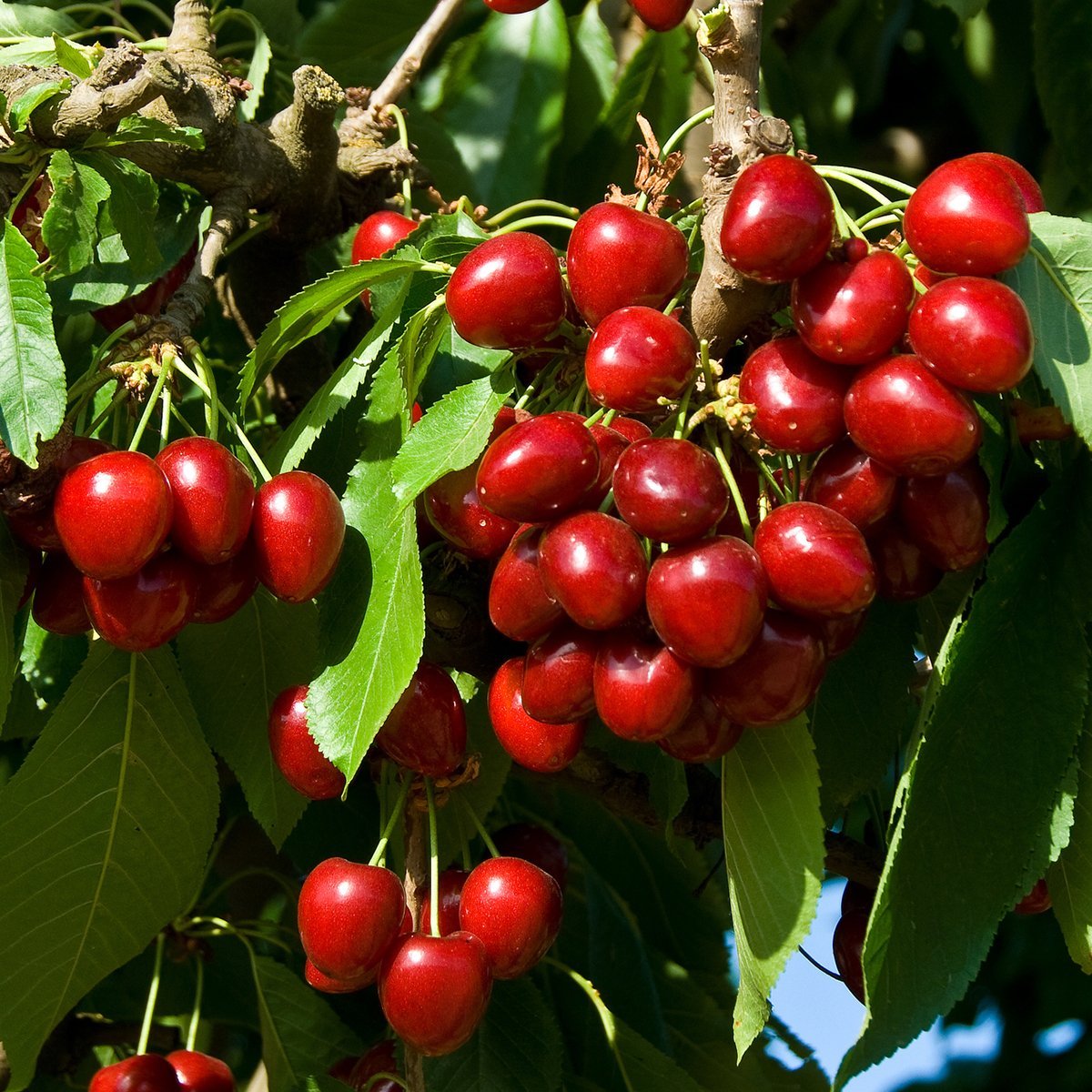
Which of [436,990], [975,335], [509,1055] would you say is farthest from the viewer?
[509,1055]

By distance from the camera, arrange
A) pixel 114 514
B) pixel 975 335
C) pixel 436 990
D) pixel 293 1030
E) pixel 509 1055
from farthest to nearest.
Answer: pixel 293 1030 < pixel 509 1055 < pixel 436 990 < pixel 114 514 < pixel 975 335

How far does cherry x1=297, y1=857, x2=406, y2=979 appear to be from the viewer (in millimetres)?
1102

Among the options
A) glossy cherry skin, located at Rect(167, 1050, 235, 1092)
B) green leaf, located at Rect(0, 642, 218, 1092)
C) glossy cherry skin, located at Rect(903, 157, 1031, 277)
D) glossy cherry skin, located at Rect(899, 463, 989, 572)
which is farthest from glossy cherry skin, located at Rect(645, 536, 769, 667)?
glossy cherry skin, located at Rect(167, 1050, 235, 1092)

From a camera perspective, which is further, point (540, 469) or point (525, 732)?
point (525, 732)

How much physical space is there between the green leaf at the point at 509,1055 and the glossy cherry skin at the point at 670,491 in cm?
67

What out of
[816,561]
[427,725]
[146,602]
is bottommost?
[427,725]

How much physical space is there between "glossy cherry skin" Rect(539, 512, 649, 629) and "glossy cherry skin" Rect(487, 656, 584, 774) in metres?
0.15

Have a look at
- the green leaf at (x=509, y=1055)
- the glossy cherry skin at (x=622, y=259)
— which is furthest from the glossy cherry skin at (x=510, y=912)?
the glossy cherry skin at (x=622, y=259)

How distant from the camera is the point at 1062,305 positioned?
3.26 ft

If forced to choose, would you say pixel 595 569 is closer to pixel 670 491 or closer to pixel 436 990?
pixel 670 491

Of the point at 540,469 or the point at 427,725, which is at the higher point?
the point at 540,469

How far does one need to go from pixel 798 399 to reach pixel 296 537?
0.37m

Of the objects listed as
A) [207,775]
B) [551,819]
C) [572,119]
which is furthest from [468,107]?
[207,775]

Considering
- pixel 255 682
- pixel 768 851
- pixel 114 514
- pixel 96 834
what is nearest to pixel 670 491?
pixel 768 851
